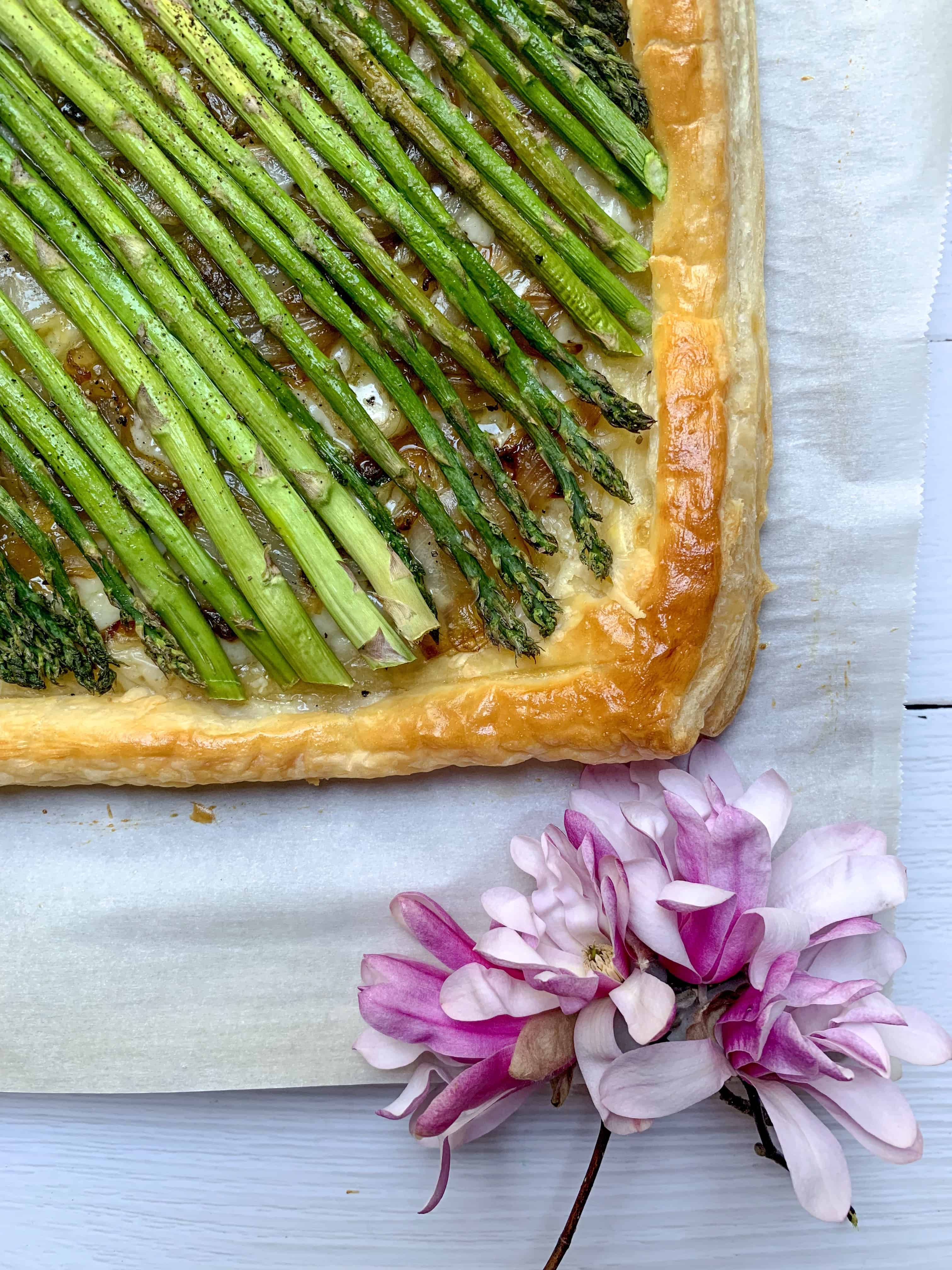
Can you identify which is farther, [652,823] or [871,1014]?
[652,823]

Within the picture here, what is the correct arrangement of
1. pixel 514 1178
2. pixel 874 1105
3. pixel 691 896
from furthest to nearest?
pixel 514 1178
pixel 874 1105
pixel 691 896

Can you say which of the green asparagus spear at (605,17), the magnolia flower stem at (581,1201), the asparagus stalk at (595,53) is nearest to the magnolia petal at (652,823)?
the magnolia flower stem at (581,1201)

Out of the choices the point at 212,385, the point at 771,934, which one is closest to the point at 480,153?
the point at 212,385

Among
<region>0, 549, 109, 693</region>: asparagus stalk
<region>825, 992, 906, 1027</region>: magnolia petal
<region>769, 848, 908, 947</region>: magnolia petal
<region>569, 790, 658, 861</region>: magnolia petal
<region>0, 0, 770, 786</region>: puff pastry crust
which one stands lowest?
<region>825, 992, 906, 1027</region>: magnolia petal

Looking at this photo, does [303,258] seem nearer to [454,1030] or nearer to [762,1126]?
[454,1030]

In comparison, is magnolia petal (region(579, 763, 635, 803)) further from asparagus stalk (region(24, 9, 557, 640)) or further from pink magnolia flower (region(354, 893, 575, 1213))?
pink magnolia flower (region(354, 893, 575, 1213))

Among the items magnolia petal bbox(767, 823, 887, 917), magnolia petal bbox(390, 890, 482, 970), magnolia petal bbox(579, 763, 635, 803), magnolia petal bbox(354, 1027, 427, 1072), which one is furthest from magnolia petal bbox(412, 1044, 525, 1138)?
magnolia petal bbox(767, 823, 887, 917)

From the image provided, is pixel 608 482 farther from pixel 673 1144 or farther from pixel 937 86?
pixel 673 1144
